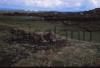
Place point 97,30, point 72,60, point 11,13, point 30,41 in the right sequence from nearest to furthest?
1. point 72,60
2. point 30,41
3. point 97,30
4. point 11,13

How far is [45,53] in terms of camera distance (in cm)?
743

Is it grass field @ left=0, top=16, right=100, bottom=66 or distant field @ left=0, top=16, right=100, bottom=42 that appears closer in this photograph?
grass field @ left=0, top=16, right=100, bottom=66

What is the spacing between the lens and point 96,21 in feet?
29.1

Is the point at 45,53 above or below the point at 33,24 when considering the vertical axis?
below

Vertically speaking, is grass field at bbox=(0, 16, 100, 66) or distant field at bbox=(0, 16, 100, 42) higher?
distant field at bbox=(0, 16, 100, 42)

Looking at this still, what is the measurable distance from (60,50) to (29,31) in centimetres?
140

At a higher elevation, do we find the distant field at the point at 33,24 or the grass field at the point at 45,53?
the distant field at the point at 33,24

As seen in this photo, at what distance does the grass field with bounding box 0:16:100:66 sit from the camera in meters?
7.12

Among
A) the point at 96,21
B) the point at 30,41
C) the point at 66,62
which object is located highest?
the point at 96,21

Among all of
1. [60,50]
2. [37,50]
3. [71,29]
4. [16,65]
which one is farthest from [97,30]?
[16,65]

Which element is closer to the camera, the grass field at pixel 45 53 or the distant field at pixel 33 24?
the grass field at pixel 45 53

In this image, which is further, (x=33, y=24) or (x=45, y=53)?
(x=33, y=24)

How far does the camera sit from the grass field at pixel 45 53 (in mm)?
7121

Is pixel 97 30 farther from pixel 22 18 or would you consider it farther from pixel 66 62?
pixel 22 18
